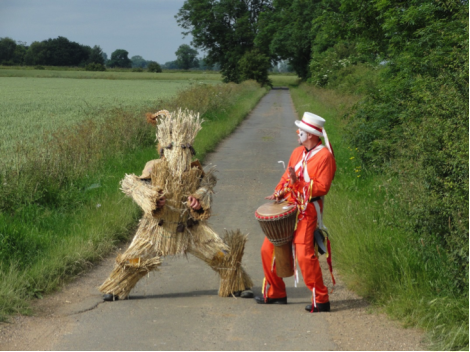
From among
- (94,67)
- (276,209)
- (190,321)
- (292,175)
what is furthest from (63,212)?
(94,67)

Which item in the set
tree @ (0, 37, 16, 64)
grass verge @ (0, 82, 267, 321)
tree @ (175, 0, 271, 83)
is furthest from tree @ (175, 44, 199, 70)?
grass verge @ (0, 82, 267, 321)

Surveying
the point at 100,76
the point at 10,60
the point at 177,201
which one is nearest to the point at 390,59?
the point at 177,201

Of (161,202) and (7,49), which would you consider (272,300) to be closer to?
(161,202)

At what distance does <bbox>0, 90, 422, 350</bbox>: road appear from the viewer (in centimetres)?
513

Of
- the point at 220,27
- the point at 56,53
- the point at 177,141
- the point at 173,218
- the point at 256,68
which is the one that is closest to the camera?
the point at 173,218

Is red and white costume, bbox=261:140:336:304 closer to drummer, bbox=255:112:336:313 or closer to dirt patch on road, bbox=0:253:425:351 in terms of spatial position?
drummer, bbox=255:112:336:313

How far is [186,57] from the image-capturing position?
16875cm

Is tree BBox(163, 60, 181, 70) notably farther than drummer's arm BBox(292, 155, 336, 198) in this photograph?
Yes

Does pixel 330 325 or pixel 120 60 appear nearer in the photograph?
pixel 330 325

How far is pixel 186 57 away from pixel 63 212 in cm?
16290

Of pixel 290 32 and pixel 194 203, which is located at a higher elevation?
pixel 290 32

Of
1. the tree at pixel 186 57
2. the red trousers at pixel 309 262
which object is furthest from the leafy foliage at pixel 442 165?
the tree at pixel 186 57

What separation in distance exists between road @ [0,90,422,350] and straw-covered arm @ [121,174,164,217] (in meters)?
1.00

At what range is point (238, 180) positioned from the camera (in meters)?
13.2
